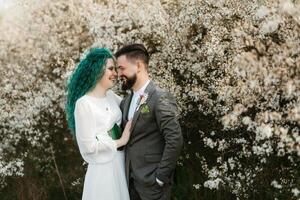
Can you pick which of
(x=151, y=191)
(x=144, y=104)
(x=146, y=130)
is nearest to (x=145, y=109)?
(x=144, y=104)

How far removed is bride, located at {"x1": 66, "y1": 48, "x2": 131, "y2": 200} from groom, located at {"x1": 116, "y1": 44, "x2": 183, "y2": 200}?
103 millimetres

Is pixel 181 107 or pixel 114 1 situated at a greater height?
pixel 114 1

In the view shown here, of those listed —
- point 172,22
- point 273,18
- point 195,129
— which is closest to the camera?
point 273,18

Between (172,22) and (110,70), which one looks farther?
(172,22)

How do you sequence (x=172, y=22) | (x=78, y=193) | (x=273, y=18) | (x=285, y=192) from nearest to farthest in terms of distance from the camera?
(x=273, y=18)
(x=285, y=192)
(x=172, y=22)
(x=78, y=193)

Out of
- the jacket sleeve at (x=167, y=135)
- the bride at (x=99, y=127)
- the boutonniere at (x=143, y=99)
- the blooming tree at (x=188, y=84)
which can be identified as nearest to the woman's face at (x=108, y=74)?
the bride at (x=99, y=127)

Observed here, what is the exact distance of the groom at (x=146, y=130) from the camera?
16.3ft

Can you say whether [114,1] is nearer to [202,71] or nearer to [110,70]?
[202,71]

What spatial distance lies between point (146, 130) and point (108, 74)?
60cm

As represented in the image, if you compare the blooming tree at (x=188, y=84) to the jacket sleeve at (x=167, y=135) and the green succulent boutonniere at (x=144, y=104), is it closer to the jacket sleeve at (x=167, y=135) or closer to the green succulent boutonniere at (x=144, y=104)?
the jacket sleeve at (x=167, y=135)

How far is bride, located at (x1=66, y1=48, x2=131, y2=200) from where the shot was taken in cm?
508

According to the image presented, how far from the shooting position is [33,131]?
9.08m

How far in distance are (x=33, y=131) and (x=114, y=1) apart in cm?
245

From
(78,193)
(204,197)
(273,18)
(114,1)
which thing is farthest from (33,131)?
(273,18)
